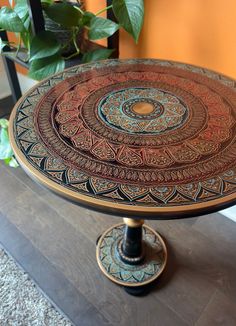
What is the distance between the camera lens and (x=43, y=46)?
1144 millimetres

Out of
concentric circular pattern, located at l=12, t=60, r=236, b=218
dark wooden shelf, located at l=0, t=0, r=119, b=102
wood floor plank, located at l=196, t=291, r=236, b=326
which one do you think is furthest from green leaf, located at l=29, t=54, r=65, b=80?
wood floor plank, located at l=196, t=291, r=236, b=326

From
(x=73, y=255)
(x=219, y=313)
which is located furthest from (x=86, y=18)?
(x=219, y=313)

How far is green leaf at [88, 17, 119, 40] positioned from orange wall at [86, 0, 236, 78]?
0.22m

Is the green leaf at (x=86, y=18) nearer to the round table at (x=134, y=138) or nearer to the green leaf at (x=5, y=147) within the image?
the round table at (x=134, y=138)

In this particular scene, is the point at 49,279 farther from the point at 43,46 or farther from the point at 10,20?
the point at 10,20

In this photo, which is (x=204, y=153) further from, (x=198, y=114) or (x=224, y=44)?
(x=224, y=44)

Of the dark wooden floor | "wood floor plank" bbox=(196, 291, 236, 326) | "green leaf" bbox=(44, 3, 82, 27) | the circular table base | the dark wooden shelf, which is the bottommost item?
"wood floor plank" bbox=(196, 291, 236, 326)

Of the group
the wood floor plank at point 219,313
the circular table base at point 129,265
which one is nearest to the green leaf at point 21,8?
the circular table base at point 129,265

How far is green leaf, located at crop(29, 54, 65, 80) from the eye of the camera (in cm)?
116

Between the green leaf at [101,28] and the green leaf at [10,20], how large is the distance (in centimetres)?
28

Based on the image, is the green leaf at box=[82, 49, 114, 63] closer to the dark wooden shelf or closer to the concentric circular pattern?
the dark wooden shelf

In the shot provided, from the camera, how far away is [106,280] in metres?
1.15

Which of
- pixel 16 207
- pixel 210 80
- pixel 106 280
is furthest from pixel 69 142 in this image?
pixel 16 207

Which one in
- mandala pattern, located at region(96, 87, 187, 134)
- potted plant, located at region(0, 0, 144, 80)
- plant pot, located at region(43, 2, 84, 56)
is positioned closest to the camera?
mandala pattern, located at region(96, 87, 187, 134)
